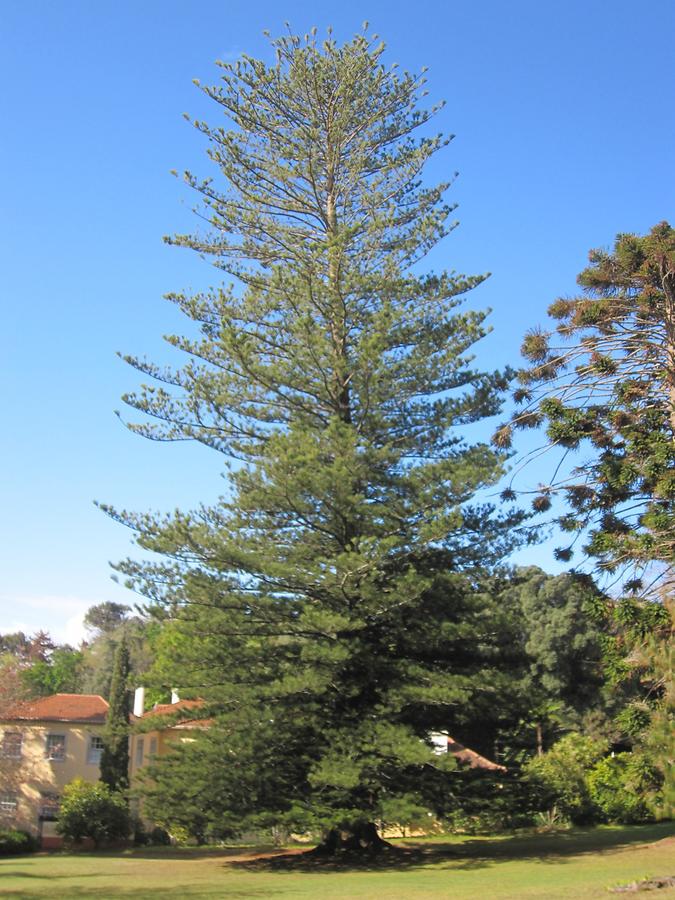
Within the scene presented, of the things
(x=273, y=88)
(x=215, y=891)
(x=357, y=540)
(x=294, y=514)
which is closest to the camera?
(x=215, y=891)

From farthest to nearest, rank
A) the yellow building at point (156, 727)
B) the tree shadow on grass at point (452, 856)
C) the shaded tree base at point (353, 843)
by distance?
the yellow building at point (156, 727), the shaded tree base at point (353, 843), the tree shadow on grass at point (452, 856)

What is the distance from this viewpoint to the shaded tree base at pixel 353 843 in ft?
59.8

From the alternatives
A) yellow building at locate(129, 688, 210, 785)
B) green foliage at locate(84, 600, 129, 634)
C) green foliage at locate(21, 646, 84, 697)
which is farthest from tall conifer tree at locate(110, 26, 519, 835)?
green foliage at locate(84, 600, 129, 634)

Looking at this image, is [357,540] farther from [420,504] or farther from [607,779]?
[607,779]

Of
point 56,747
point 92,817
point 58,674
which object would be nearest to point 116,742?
point 56,747

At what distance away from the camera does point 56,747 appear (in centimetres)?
3531

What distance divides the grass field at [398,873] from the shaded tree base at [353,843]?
1.79ft

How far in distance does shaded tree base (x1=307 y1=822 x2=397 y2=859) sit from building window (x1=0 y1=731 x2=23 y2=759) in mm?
20748

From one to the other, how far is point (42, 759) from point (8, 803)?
1.97m

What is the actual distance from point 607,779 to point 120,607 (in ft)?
285

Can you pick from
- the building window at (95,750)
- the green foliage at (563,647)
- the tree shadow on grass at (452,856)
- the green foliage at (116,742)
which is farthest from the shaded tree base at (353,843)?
Answer: the green foliage at (563,647)

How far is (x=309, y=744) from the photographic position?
58.1 feet

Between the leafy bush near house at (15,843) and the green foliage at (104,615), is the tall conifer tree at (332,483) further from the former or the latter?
the green foliage at (104,615)

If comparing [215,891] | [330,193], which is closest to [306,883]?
[215,891]
